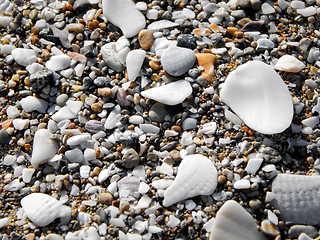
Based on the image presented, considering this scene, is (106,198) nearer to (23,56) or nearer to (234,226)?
(234,226)

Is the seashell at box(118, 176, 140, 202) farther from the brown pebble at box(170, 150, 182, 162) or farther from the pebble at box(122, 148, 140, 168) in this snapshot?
the brown pebble at box(170, 150, 182, 162)

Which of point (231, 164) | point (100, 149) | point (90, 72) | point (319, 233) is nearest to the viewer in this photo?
point (319, 233)

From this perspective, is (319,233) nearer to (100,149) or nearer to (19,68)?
(100,149)

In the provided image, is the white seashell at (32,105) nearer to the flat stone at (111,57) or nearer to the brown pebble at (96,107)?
the brown pebble at (96,107)

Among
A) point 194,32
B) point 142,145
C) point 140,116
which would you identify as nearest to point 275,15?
point 194,32

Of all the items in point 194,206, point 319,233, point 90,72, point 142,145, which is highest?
point 90,72

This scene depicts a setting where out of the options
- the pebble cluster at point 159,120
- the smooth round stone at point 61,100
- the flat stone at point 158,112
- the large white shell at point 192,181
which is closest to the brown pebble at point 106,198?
the pebble cluster at point 159,120
